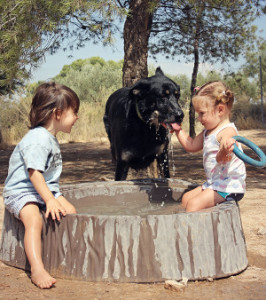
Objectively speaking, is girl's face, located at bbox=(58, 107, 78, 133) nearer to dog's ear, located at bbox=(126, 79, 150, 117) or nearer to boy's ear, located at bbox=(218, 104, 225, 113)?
boy's ear, located at bbox=(218, 104, 225, 113)

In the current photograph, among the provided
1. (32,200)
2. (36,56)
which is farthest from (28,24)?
(32,200)

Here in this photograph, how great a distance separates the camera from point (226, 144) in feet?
9.37

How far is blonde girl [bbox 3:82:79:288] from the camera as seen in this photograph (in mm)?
2672

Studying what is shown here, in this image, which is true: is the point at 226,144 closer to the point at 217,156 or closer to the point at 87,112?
the point at 217,156

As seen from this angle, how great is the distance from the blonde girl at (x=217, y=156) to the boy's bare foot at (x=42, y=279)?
3.27 feet

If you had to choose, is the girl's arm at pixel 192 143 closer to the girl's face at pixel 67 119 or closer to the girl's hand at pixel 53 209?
the girl's face at pixel 67 119

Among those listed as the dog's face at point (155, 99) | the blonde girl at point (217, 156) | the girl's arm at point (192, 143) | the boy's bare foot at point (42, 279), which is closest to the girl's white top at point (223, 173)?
the blonde girl at point (217, 156)

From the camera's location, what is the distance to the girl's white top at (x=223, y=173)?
304 centimetres

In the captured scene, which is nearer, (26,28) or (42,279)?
(42,279)

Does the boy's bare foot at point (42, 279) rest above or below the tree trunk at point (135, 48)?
below

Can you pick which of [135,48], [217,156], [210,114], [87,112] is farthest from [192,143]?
[87,112]

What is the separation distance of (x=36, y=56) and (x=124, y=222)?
3513 mm

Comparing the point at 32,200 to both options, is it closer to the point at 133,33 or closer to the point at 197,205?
the point at 197,205

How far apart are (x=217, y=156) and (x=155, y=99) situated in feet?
4.43
